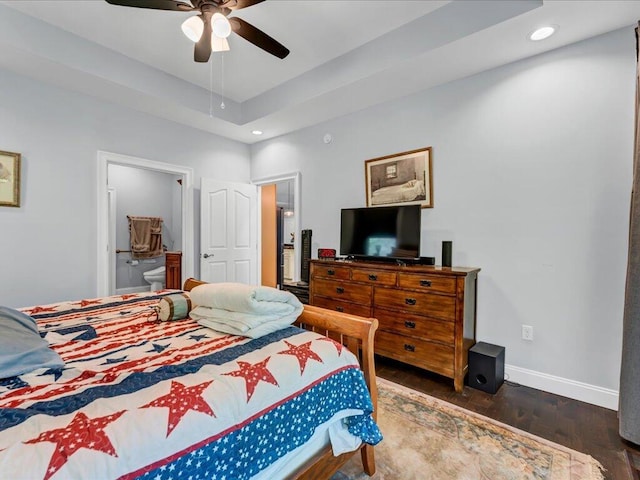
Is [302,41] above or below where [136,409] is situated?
above

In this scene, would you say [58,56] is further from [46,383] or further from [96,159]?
[46,383]

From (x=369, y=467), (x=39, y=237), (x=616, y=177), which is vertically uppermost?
(x=616, y=177)

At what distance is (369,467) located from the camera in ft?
5.03

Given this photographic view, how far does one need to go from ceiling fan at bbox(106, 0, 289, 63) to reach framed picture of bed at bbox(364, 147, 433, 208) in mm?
1540

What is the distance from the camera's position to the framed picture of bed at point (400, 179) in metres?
3.07

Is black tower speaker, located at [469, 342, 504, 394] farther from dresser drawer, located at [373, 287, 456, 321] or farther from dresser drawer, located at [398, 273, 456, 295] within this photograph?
dresser drawer, located at [398, 273, 456, 295]

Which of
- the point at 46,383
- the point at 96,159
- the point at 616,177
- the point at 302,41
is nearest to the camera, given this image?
the point at 46,383

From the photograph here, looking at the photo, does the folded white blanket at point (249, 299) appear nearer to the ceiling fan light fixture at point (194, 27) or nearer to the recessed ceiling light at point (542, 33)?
the ceiling fan light fixture at point (194, 27)

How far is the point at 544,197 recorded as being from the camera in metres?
2.45

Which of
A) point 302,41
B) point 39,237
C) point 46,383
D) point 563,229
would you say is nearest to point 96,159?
point 39,237

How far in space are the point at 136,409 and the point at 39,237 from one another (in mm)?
3091

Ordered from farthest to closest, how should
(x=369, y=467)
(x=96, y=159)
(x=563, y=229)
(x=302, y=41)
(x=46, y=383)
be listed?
1. (x=96, y=159)
2. (x=302, y=41)
3. (x=563, y=229)
4. (x=369, y=467)
5. (x=46, y=383)

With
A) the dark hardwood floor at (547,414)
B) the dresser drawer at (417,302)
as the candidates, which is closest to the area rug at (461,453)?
the dark hardwood floor at (547,414)

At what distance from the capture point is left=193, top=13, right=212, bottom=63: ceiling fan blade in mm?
2029
